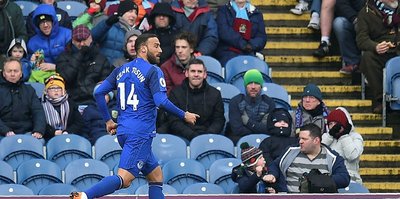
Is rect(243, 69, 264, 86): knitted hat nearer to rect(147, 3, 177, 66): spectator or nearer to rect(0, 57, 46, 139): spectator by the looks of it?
rect(147, 3, 177, 66): spectator

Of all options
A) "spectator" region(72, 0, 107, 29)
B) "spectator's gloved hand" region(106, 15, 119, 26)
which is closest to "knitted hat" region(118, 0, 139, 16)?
"spectator's gloved hand" region(106, 15, 119, 26)

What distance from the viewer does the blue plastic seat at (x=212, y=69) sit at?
18922mm

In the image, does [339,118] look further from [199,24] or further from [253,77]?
[199,24]

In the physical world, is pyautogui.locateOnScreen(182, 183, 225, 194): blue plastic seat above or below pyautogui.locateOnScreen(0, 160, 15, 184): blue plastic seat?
below

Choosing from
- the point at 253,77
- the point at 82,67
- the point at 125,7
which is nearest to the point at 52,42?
the point at 82,67

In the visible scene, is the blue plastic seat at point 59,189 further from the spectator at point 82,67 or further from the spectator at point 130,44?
the spectator at point 130,44

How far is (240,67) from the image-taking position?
19031mm

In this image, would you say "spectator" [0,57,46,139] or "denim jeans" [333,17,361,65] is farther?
"denim jeans" [333,17,361,65]

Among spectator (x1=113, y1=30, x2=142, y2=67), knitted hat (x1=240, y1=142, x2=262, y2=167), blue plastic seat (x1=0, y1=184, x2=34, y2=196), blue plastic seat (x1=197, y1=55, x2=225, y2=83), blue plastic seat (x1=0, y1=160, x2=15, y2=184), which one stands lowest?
blue plastic seat (x1=0, y1=184, x2=34, y2=196)

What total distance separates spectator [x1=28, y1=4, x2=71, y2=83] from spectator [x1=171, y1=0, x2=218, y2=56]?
4.43ft

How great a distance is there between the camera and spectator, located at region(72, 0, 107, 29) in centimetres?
1931

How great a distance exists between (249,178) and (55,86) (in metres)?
2.55

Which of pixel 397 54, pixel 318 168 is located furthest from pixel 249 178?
pixel 397 54

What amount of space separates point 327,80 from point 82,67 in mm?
3278
